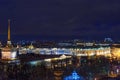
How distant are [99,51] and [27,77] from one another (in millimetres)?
96653

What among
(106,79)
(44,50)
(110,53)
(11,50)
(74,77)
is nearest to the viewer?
(106,79)

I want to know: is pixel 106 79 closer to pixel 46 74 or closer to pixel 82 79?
pixel 82 79

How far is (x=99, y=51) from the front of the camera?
508 feet

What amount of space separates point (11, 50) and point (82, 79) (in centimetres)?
6085

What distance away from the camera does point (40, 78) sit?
2421 inches

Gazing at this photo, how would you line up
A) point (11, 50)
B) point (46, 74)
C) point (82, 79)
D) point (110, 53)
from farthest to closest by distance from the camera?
1. point (110, 53)
2. point (11, 50)
3. point (46, 74)
4. point (82, 79)

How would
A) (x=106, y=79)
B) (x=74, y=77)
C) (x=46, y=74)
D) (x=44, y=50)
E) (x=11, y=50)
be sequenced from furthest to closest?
(x=44, y=50) → (x=11, y=50) → (x=46, y=74) → (x=74, y=77) → (x=106, y=79)

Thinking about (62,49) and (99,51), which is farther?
(62,49)

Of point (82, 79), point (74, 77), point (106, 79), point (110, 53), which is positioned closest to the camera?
point (106, 79)

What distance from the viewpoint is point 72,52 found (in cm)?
15725

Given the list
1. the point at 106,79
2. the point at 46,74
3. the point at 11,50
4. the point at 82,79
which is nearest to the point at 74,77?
the point at 82,79

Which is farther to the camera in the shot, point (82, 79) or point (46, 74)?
point (46, 74)

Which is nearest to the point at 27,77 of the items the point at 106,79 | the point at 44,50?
the point at 106,79

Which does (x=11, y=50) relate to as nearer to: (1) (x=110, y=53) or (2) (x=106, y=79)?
(1) (x=110, y=53)
